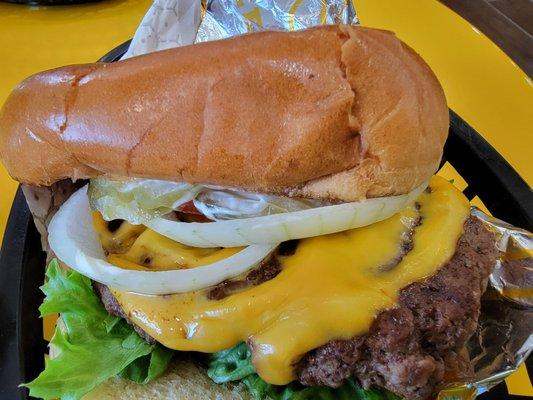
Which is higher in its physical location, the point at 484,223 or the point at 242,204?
the point at 242,204

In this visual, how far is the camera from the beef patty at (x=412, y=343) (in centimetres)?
107

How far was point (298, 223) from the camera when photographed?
3.69 feet

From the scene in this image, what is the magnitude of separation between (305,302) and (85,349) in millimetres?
533

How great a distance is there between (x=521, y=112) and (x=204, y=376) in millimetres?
1604

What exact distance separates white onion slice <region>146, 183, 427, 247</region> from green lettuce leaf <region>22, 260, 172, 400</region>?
0.30 m

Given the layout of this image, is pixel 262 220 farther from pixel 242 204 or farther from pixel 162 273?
pixel 162 273

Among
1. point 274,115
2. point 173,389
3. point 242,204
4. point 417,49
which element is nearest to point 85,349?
point 173,389

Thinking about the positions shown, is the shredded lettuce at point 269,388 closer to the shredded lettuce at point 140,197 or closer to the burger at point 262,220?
the burger at point 262,220

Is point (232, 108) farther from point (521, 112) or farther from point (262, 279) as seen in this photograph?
point (521, 112)

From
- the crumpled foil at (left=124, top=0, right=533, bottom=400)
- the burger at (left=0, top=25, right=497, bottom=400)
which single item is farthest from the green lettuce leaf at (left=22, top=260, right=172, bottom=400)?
the crumpled foil at (left=124, top=0, right=533, bottom=400)

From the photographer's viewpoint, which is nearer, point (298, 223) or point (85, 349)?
point (298, 223)


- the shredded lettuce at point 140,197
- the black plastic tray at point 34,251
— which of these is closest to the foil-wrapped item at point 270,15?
the black plastic tray at point 34,251

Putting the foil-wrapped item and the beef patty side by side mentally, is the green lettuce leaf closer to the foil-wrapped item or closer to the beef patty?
the beef patty

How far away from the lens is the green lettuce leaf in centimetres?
122
